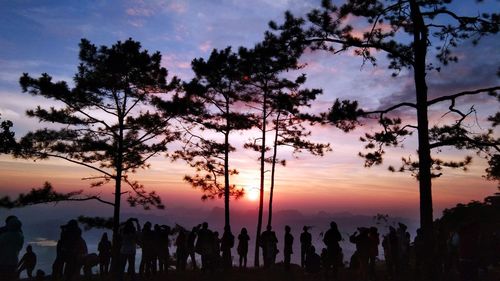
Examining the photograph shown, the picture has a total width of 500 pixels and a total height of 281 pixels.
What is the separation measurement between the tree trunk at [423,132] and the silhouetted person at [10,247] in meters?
9.95

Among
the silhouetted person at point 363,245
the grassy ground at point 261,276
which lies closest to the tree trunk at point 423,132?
the silhouetted person at point 363,245

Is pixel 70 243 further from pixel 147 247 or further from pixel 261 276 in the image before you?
pixel 261 276

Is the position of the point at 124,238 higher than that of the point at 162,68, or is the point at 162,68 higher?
the point at 162,68

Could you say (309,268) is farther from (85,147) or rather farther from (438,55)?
(85,147)

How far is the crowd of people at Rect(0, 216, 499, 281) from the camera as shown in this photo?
37.6 feet

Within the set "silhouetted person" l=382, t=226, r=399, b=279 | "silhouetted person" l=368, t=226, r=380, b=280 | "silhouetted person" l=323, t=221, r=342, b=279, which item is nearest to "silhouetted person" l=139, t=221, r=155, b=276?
"silhouetted person" l=323, t=221, r=342, b=279

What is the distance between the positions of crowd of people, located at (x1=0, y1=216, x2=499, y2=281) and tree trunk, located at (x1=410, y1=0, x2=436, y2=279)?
567mm

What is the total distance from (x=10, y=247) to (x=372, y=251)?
1053 centimetres

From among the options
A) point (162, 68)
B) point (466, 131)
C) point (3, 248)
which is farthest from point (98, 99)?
point (466, 131)

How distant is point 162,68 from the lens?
68.0ft

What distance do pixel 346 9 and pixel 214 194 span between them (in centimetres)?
1446

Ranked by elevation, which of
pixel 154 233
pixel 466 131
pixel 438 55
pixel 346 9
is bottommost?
pixel 154 233

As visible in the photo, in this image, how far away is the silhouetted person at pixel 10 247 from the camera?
9031 mm

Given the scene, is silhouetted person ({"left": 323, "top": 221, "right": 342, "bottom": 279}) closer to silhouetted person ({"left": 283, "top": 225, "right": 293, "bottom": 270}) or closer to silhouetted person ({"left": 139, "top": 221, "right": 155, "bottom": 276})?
silhouetted person ({"left": 283, "top": 225, "right": 293, "bottom": 270})
